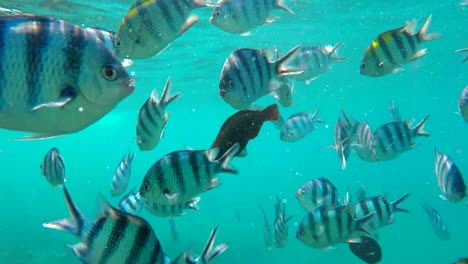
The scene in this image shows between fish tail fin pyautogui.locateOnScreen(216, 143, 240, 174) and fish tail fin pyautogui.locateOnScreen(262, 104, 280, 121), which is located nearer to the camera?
fish tail fin pyautogui.locateOnScreen(216, 143, 240, 174)

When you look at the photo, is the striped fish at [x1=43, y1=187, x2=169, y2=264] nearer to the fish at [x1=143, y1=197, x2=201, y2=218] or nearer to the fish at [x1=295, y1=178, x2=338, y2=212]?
the fish at [x1=143, y1=197, x2=201, y2=218]

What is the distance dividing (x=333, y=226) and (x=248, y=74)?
2418mm

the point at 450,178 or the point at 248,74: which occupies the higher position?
the point at 248,74

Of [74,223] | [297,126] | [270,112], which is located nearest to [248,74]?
[270,112]

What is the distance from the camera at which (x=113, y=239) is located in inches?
97.1

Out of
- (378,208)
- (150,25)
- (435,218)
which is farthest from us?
(435,218)

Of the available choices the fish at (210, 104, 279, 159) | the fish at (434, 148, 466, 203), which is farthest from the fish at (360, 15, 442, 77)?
the fish at (210, 104, 279, 159)

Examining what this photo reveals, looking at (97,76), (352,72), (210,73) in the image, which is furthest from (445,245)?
(97,76)

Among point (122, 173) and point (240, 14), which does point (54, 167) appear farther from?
point (240, 14)

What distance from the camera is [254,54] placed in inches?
146

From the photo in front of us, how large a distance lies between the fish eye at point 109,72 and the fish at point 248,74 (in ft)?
4.85

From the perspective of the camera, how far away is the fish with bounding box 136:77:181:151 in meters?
4.37

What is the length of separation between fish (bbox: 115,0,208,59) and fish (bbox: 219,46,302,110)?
57cm

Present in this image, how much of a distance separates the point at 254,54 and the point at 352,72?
34.6m
